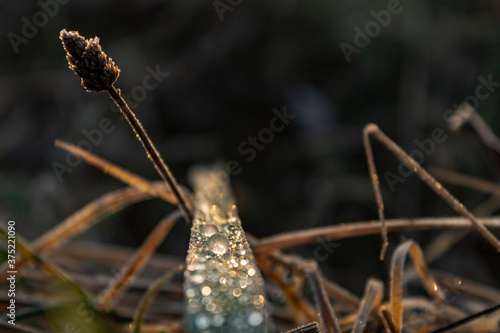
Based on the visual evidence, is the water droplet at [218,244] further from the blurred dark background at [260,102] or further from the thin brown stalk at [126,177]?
the blurred dark background at [260,102]

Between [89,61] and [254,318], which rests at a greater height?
[89,61]

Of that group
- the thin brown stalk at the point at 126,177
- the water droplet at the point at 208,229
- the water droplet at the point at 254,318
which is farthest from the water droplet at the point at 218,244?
the thin brown stalk at the point at 126,177

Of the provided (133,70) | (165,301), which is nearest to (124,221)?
(133,70)

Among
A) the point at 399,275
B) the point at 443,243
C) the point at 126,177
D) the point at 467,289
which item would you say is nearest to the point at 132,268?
the point at 126,177

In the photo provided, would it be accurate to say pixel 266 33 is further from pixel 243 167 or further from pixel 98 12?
pixel 98 12

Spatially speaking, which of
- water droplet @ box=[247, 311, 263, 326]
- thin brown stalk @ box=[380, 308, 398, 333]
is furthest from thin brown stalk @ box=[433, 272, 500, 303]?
water droplet @ box=[247, 311, 263, 326]

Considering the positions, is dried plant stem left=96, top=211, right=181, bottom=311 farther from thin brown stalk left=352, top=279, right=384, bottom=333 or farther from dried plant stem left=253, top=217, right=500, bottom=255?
thin brown stalk left=352, top=279, right=384, bottom=333

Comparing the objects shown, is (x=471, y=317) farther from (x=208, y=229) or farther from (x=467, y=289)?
(x=467, y=289)
